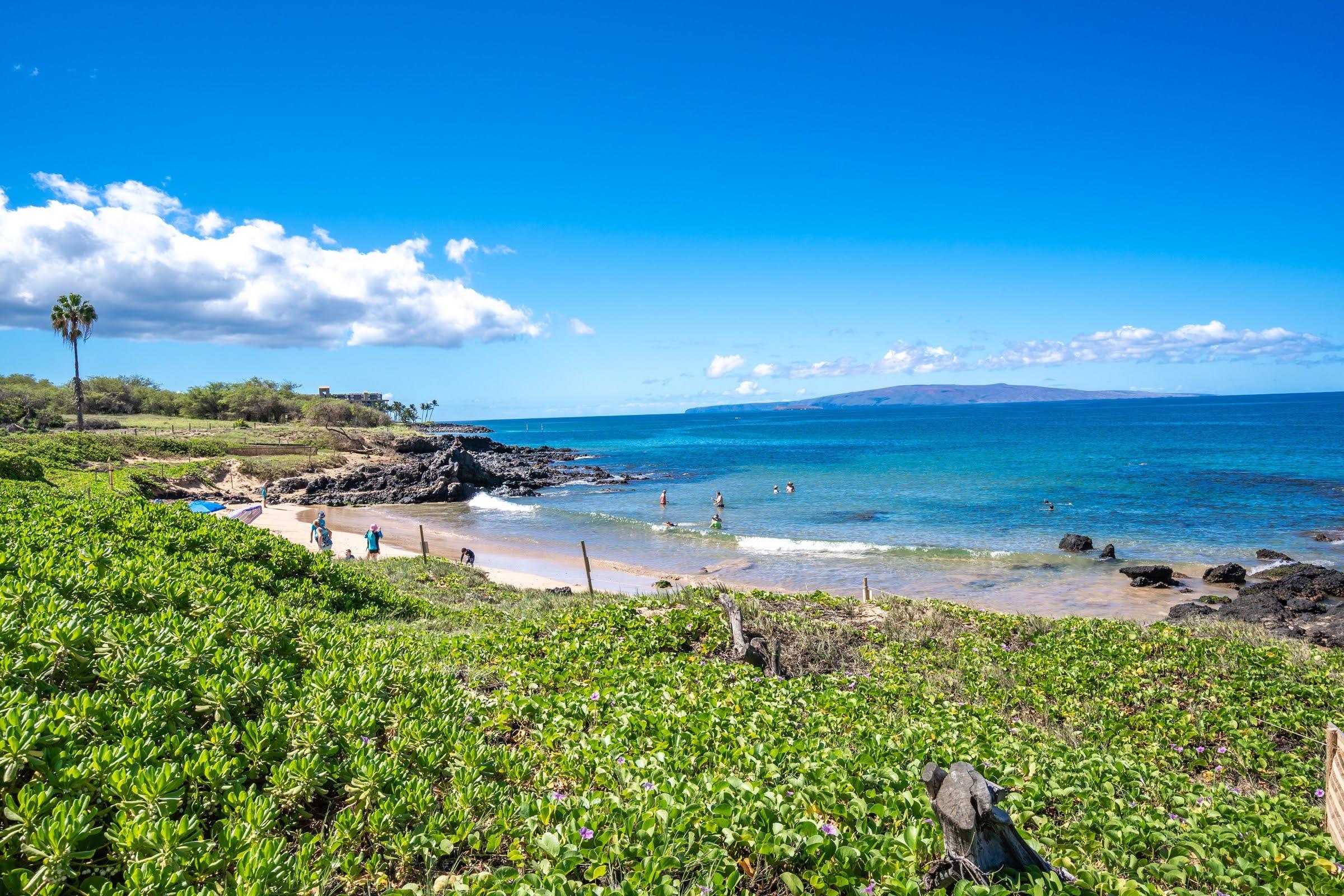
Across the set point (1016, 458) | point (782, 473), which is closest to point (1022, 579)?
point (782, 473)

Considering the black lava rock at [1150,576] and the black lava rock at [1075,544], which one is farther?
the black lava rock at [1075,544]

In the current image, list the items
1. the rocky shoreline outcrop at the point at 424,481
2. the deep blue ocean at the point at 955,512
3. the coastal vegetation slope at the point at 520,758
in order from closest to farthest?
the coastal vegetation slope at the point at 520,758, the deep blue ocean at the point at 955,512, the rocky shoreline outcrop at the point at 424,481

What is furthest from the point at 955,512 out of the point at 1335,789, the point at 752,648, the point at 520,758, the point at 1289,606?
the point at 520,758

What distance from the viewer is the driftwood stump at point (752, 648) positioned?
9211 millimetres

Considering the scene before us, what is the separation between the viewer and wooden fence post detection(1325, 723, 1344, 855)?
15.8 feet

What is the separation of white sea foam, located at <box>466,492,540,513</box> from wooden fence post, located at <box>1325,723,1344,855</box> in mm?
42041

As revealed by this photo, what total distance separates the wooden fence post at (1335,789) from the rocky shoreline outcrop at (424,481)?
48701 millimetres

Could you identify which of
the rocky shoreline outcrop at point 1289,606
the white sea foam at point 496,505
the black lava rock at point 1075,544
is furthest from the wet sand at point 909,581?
the white sea foam at point 496,505

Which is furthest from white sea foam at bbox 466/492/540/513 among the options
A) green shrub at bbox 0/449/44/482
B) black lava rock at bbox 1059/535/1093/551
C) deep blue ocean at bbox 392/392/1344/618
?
black lava rock at bbox 1059/535/1093/551

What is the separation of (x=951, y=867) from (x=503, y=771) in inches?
104

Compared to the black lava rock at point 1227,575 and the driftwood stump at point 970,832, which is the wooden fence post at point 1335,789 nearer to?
the driftwood stump at point 970,832

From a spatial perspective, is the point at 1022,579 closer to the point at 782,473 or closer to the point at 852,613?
the point at 852,613

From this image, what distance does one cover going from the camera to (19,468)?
728 inches

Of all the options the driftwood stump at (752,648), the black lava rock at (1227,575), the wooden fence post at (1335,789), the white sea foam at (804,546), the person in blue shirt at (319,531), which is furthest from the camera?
the white sea foam at (804,546)
